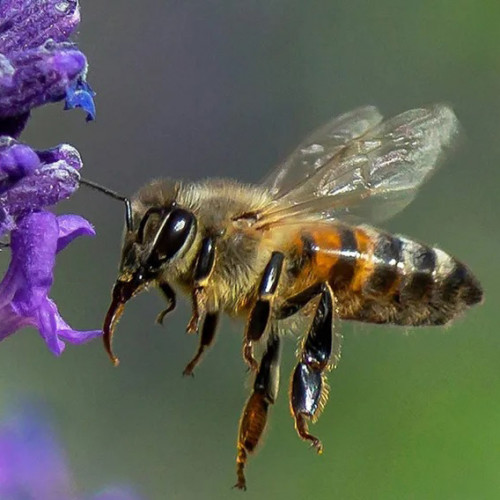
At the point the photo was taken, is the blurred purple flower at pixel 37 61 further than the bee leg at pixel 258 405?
No

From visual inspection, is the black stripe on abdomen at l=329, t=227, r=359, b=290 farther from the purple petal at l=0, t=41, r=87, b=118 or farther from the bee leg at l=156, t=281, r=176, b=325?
the purple petal at l=0, t=41, r=87, b=118

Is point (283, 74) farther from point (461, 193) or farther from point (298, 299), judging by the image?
point (298, 299)

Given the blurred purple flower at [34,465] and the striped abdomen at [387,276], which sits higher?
the striped abdomen at [387,276]

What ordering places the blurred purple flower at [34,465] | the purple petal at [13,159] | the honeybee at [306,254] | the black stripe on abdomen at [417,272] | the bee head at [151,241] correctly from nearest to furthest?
1. the purple petal at [13,159]
2. the bee head at [151,241]
3. the honeybee at [306,254]
4. the black stripe on abdomen at [417,272]
5. the blurred purple flower at [34,465]

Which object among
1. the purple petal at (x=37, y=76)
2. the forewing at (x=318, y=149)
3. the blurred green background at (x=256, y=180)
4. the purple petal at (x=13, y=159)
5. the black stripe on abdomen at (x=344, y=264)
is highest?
the purple petal at (x=37, y=76)

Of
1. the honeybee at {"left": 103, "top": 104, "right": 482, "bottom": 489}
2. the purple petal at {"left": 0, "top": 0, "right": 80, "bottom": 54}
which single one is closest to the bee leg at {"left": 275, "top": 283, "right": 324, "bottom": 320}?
the honeybee at {"left": 103, "top": 104, "right": 482, "bottom": 489}

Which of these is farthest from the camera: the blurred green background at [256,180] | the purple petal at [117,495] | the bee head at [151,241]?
the blurred green background at [256,180]

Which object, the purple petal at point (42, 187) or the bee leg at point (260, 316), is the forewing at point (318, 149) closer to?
the bee leg at point (260, 316)

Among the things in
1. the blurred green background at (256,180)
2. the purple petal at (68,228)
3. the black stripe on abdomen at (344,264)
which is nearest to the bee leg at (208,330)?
the black stripe on abdomen at (344,264)
